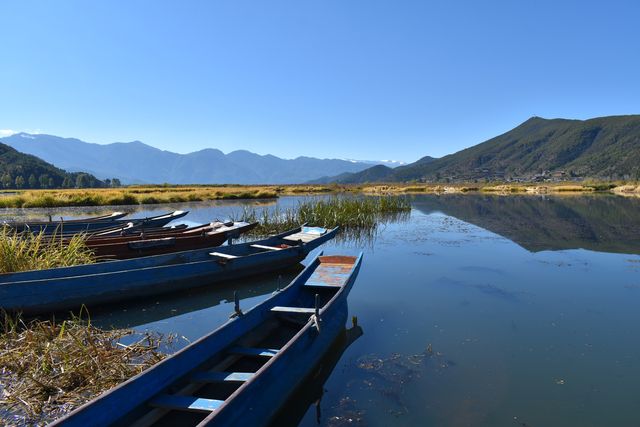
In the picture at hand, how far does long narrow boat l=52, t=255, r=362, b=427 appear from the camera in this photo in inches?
137

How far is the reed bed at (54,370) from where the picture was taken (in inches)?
180

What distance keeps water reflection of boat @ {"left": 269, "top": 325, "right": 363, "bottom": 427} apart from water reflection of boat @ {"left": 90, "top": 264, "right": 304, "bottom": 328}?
155 centimetres

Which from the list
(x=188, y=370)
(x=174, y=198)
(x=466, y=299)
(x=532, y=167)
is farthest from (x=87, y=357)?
(x=532, y=167)

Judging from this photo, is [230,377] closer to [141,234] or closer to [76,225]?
[141,234]

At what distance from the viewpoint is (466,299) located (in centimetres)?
938

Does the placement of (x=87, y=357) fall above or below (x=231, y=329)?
below

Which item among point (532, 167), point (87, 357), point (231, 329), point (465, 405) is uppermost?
point (532, 167)

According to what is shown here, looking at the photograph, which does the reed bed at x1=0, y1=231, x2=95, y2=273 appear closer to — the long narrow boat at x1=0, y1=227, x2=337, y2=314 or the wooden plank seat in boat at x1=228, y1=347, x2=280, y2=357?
the long narrow boat at x1=0, y1=227, x2=337, y2=314

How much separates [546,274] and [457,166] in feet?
550

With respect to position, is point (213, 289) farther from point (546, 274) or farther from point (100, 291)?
point (546, 274)

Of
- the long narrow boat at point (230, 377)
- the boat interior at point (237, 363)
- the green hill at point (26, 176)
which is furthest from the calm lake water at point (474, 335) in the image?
the green hill at point (26, 176)

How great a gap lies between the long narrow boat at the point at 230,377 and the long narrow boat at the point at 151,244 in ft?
19.9

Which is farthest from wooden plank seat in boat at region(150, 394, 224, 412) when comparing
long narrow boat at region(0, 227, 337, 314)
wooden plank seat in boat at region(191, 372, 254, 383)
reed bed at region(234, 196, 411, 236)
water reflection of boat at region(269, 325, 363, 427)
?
reed bed at region(234, 196, 411, 236)

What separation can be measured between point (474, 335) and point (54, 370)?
22.1 ft
